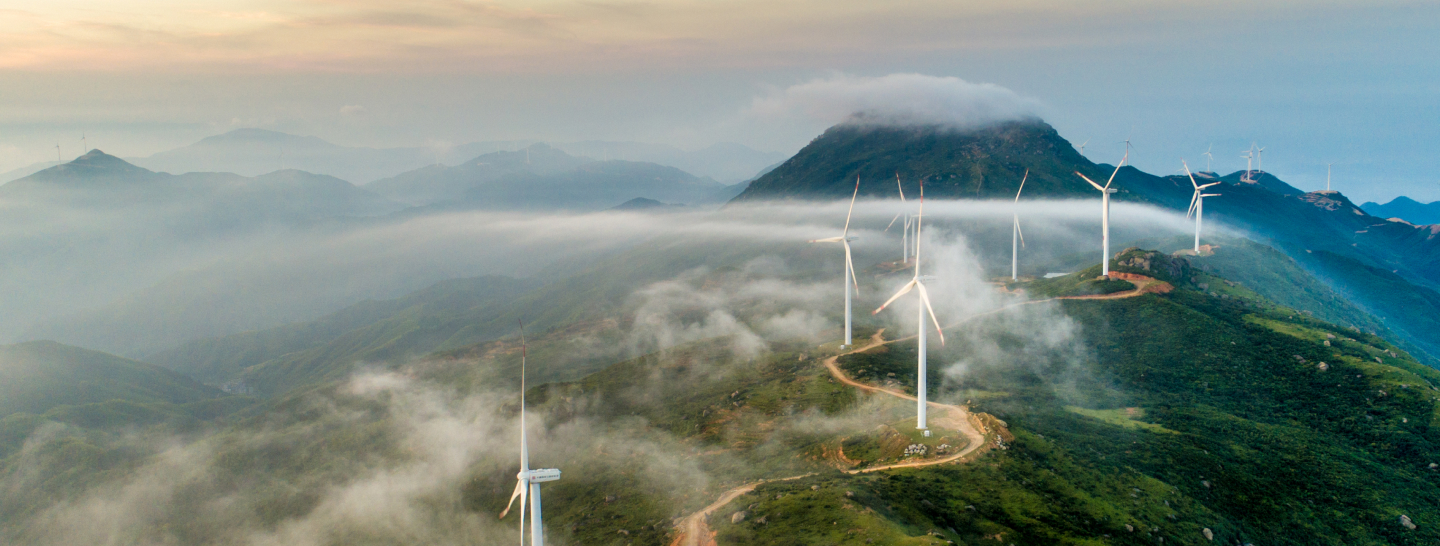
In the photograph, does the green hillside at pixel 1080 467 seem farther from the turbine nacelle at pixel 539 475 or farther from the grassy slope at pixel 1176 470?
the turbine nacelle at pixel 539 475

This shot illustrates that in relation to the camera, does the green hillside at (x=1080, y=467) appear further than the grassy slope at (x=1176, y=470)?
Yes

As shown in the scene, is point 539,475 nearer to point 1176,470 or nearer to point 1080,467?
point 1080,467

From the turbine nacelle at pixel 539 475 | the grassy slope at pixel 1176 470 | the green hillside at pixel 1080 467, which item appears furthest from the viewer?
the green hillside at pixel 1080 467

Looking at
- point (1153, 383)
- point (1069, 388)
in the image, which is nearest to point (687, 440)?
point (1069, 388)

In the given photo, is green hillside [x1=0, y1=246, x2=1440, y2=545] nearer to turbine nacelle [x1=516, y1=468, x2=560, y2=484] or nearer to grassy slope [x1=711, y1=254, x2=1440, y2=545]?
grassy slope [x1=711, y1=254, x2=1440, y2=545]

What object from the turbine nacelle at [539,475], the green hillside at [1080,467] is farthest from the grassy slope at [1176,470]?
the turbine nacelle at [539,475]

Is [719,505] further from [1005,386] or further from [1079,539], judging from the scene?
[1005,386]

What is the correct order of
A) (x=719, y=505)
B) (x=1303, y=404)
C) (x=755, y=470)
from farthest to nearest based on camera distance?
(x=1303, y=404), (x=755, y=470), (x=719, y=505)

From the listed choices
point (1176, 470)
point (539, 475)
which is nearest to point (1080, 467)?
point (1176, 470)

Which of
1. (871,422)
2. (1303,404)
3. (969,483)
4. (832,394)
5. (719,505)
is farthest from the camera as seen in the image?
(832,394)

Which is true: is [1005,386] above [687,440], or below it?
above

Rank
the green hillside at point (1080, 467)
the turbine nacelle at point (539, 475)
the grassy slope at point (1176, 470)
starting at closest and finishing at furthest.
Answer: the turbine nacelle at point (539, 475)
the grassy slope at point (1176, 470)
the green hillside at point (1080, 467)
